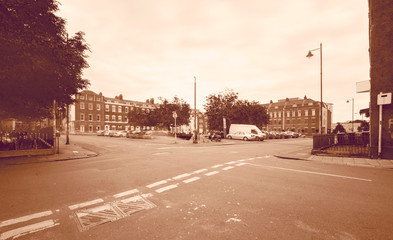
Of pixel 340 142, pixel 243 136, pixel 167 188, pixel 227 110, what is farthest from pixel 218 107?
pixel 167 188

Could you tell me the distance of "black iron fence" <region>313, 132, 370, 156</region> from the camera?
47.9ft

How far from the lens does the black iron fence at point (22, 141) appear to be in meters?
13.4

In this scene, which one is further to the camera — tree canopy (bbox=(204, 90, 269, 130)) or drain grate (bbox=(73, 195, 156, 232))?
tree canopy (bbox=(204, 90, 269, 130))

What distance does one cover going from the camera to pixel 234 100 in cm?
5050

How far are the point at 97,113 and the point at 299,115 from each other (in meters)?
79.6

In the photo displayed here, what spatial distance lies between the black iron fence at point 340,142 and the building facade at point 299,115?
220 ft

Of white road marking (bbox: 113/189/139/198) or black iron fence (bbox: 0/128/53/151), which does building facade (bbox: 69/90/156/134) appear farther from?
white road marking (bbox: 113/189/139/198)

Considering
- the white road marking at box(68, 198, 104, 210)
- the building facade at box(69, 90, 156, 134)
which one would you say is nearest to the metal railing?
the white road marking at box(68, 198, 104, 210)

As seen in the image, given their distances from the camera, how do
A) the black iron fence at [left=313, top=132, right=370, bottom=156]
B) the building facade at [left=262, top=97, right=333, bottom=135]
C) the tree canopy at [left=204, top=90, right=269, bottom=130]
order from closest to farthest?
1. the black iron fence at [left=313, top=132, right=370, bottom=156]
2. the tree canopy at [left=204, top=90, right=269, bottom=130]
3. the building facade at [left=262, top=97, right=333, bottom=135]

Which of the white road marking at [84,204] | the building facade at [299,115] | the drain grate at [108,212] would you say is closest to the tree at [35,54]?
the white road marking at [84,204]

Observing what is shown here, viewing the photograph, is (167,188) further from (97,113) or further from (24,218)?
(97,113)

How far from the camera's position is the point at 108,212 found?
4094 mm

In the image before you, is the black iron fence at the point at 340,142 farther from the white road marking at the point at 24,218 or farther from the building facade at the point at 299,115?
the building facade at the point at 299,115

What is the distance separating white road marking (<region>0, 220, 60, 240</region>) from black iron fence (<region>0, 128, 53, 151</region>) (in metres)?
13.0
